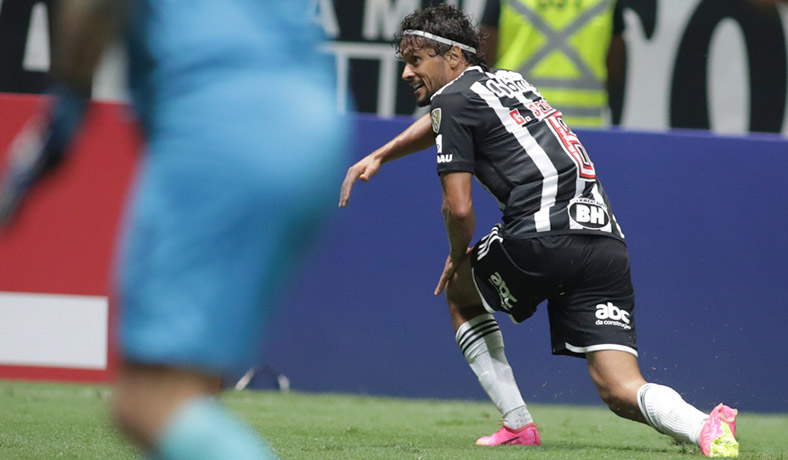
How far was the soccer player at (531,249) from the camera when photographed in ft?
14.1

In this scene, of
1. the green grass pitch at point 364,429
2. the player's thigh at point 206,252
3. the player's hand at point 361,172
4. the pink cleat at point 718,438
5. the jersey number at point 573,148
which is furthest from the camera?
the player's hand at point 361,172

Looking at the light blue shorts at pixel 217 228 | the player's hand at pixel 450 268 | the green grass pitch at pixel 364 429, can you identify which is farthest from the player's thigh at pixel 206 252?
the player's hand at pixel 450 268

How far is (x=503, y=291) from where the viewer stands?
15.1ft

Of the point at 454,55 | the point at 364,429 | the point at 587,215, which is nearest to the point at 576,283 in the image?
the point at 587,215

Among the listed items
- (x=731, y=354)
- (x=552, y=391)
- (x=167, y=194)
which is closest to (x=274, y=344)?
(x=552, y=391)

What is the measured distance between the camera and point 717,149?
6320mm

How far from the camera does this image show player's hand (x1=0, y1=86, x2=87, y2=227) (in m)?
1.94

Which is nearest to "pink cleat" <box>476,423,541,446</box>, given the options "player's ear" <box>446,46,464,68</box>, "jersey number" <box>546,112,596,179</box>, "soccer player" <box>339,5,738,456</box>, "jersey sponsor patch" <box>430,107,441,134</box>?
"soccer player" <box>339,5,738,456</box>

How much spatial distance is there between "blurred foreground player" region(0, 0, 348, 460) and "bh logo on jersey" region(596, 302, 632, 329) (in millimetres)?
2515

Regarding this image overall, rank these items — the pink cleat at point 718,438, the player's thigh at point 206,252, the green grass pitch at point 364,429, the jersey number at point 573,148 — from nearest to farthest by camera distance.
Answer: the player's thigh at point 206,252
the pink cleat at point 718,438
the green grass pitch at point 364,429
the jersey number at point 573,148

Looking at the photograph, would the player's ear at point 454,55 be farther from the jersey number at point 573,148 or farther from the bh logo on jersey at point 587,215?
the bh logo on jersey at point 587,215

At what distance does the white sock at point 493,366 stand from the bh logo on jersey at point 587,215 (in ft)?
1.96

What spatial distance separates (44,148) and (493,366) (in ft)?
9.95

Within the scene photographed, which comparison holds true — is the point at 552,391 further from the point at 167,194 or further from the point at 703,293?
the point at 167,194
